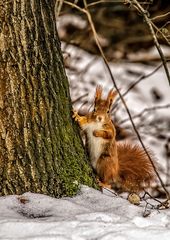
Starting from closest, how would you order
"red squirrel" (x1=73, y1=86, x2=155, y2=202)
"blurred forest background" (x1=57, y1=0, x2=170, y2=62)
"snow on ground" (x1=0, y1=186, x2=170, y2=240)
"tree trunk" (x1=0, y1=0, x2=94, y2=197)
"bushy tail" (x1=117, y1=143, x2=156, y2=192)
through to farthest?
"snow on ground" (x1=0, y1=186, x2=170, y2=240) < "tree trunk" (x1=0, y1=0, x2=94, y2=197) < "red squirrel" (x1=73, y1=86, x2=155, y2=202) < "bushy tail" (x1=117, y1=143, x2=156, y2=192) < "blurred forest background" (x1=57, y1=0, x2=170, y2=62)

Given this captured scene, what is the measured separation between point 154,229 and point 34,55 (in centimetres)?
98

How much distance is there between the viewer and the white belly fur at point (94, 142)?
3.59 m

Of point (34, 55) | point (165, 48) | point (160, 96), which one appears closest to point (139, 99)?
point (160, 96)

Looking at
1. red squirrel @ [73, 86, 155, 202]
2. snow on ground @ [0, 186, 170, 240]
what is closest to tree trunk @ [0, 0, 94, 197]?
snow on ground @ [0, 186, 170, 240]

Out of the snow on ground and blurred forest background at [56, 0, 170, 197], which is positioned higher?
blurred forest background at [56, 0, 170, 197]

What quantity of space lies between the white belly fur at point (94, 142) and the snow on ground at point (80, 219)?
0.41 m

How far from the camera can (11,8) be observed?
3088 millimetres

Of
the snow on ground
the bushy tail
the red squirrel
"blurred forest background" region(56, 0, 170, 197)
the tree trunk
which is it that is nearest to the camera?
the snow on ground

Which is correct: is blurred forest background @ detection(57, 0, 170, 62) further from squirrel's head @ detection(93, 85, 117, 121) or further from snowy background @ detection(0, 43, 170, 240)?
snowy background @ detection(0, 43, 170, 240)

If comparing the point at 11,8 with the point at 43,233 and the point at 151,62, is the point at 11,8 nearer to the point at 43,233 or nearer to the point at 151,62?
the point at 43,233

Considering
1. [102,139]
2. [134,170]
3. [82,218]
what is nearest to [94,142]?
[102,139]

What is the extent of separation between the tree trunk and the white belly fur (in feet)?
1.16

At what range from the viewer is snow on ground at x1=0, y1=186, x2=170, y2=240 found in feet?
8.54

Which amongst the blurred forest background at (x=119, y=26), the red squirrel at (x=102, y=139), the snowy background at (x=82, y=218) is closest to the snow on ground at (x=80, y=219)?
the snowy background at (x=82, y=218)
